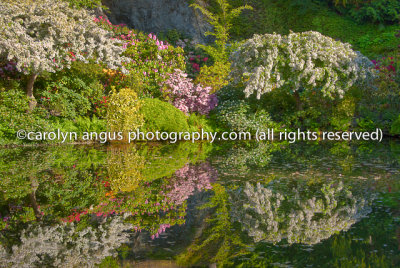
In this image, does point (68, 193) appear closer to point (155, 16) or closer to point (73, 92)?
point (73, 92)

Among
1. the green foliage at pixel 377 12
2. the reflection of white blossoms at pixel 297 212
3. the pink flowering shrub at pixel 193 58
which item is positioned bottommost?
the reflection of white blossoms at pixel 297 212

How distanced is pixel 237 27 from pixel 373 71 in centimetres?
1149

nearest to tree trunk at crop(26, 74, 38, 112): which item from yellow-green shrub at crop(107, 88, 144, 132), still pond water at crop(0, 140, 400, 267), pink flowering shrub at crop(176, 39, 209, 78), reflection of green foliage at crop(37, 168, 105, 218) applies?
yellow-green shrub at crop(107, 88, 144, 132)

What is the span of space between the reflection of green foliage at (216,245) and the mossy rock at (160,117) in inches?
374

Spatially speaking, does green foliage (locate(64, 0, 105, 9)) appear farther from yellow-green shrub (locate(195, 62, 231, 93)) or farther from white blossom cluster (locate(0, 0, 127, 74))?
yellow-green shrub (locate(195, 62, 231, 93))

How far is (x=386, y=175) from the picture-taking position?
766 cm

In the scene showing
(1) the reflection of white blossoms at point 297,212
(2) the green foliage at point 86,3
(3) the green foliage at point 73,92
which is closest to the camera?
(1) the reflection of white blossoms at point 297,212

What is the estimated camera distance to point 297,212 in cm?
510

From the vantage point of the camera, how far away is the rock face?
22625 mm

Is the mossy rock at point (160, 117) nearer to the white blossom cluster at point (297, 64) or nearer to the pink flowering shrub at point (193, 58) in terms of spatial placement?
the white blossom cluster at point (297, 64)

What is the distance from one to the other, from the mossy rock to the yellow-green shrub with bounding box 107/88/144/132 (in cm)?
96

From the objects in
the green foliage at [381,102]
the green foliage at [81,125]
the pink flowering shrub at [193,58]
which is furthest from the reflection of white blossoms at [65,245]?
the pink flowering shrub at [193,58]

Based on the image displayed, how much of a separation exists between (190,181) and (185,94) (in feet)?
31.1

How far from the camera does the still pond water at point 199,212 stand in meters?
3.71
